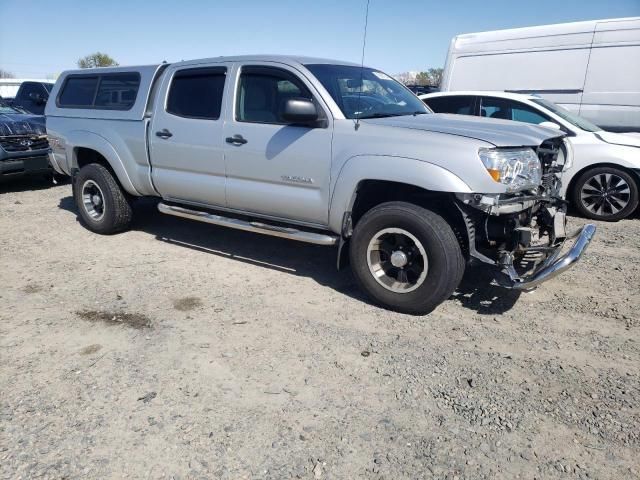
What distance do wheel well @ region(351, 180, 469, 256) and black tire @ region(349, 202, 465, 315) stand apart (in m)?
0.14

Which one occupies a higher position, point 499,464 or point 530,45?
point 530,45

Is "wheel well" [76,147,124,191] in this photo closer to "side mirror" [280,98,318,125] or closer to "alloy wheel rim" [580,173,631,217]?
"side mirror" [280,98,318,125]

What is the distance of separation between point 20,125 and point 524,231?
8.49m

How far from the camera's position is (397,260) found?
3811 mm

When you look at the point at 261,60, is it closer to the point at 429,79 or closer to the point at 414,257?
the point at 414,257

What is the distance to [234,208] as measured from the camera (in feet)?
15.8

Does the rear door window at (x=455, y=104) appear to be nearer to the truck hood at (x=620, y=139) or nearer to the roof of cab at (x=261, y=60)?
the truck hood at (x=620, y=139)

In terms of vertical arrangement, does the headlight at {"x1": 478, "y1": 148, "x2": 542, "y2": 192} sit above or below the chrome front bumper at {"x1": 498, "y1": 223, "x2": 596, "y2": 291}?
above

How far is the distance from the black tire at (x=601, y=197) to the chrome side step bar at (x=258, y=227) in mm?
4241

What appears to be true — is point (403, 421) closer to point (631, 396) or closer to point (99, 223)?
point (631, 396)

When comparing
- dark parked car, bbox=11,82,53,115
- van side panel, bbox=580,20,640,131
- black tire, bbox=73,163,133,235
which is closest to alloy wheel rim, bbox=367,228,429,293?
black tire, bbox=73,163,133,235

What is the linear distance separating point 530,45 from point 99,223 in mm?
7146


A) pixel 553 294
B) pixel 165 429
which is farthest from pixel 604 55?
pixel 165 429

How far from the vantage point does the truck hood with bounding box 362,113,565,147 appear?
3531 mm
